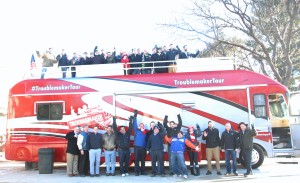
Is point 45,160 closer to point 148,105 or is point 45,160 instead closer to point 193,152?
point 148,105

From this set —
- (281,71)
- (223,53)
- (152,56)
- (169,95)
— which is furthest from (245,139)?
(281,71)

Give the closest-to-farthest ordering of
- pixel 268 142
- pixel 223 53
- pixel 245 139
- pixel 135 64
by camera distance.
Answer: pixel 245 139 < pixel 268 142 < pixel 135 64 < pixel 223 53

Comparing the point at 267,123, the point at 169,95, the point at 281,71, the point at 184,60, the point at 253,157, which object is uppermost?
the point at 281,71

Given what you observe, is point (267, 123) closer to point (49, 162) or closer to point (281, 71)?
point (49, 162)

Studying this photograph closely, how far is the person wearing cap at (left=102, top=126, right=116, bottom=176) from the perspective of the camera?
38.1 feet

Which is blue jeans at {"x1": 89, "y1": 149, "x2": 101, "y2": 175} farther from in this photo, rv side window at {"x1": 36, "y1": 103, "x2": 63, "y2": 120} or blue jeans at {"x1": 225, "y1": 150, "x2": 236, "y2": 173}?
blue jeans at {"x1": 225, "y1": 150, "x2": 236, "y2": 173}

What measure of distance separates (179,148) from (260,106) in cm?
331

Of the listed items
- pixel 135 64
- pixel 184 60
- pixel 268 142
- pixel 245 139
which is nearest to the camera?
pixel 245 139

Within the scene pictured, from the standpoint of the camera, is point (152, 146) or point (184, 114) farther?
point (184, 114)

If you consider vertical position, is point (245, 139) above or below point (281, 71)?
below

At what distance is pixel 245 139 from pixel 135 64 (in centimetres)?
522

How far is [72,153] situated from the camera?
38.0 feet

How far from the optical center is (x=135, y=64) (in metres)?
13.5

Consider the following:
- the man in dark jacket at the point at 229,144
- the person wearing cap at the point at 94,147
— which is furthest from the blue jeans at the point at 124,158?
the man in dark jacket at the point at 229,144
